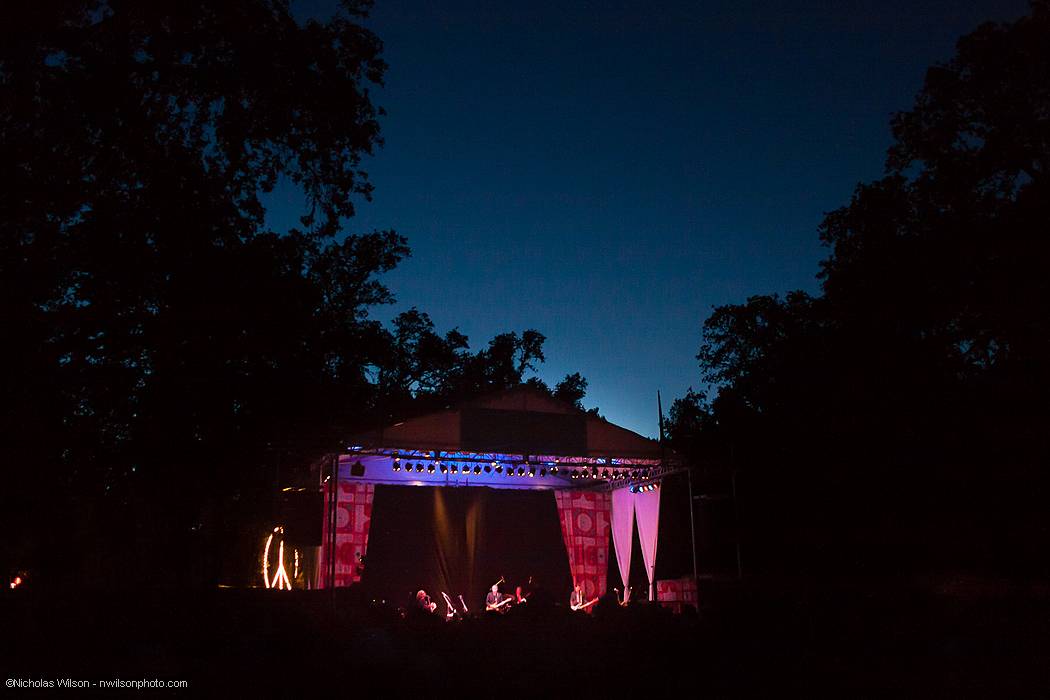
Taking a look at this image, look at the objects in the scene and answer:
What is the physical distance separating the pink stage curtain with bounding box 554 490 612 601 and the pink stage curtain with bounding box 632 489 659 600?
1090 mm

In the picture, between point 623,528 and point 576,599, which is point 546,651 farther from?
point 623,528

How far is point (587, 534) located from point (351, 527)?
4118mm

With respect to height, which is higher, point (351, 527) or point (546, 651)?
point (351, 527)

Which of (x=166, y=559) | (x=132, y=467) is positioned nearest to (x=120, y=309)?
(x=132, y=467)

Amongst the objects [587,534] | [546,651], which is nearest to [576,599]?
[587,534]

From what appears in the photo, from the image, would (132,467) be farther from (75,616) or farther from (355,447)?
(75,616)

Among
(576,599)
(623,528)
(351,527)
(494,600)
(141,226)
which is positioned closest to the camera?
(141,226)

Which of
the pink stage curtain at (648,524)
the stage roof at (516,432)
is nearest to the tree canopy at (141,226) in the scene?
the stage roof at (516,432)

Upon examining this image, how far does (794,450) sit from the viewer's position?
45.3 feet

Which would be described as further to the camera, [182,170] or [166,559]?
[166,559]

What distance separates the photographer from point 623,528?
46.4 ft

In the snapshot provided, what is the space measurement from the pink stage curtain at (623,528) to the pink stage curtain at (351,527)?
409 centimetres

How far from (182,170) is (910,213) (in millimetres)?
9328

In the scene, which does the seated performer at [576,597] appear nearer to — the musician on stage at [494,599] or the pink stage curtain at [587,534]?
the pink stage curtain at [587,534]
